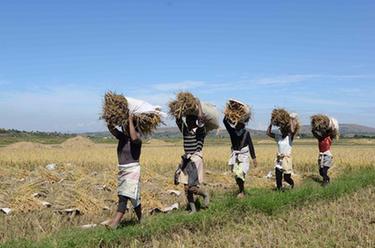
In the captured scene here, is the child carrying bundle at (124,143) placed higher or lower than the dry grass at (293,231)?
higher

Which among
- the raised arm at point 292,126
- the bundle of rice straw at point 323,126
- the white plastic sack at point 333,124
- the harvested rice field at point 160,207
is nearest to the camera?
the harvested rice field at point 160,207

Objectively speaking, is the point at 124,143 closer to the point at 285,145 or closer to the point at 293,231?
the point at 293,231

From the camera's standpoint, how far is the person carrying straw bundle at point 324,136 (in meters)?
14.6

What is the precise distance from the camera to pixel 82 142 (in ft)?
186

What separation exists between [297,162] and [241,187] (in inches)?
410

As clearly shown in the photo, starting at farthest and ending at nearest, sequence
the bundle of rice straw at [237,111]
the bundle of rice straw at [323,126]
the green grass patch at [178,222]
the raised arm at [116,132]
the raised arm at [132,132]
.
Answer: the bundle of rice straw at [323,126] → the bundle of rice straw at [237,111] → the raised arm at [116,132] → the raised arm at [132,132] → the green grass patch at [178,222]

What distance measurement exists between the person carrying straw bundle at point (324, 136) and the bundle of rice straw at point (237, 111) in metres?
4.20

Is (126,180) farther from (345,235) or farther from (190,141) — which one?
(345,235)

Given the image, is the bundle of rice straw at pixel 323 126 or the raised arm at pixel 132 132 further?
the bundle of rice straw at pixel 323 126

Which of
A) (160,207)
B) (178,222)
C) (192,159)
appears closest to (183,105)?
(192,159)

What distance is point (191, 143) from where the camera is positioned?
31.7 feet

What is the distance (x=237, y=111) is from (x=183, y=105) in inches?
86.4

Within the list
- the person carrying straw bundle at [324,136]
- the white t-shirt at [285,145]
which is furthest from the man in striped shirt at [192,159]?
the person carrying straw bundle at [324,136]

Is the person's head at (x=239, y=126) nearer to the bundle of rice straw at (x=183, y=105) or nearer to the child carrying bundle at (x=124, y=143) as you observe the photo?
the bundle of rice straw at (x=183, y=105)
